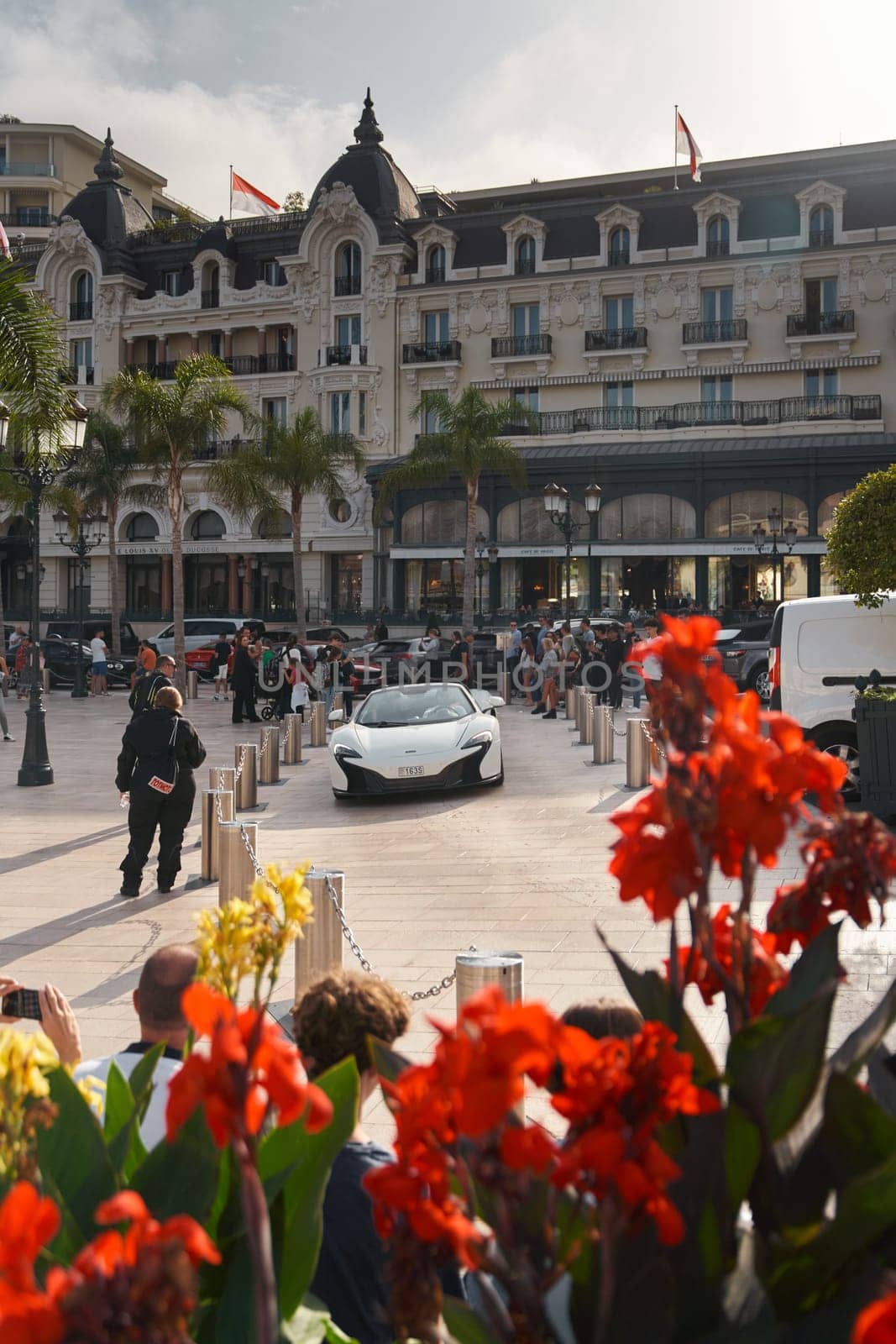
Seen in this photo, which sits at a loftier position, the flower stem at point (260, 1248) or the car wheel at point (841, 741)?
the flower stem at point (260, 1248)

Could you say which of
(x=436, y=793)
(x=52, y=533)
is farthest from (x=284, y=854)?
(x=52, y=533)

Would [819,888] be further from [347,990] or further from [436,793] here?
[436,793]

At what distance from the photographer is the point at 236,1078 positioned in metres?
1.25

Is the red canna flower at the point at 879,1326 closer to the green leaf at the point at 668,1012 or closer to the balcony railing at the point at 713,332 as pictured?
the green leaf at the point at 668,1012

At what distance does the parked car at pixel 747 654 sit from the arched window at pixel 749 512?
1582cm

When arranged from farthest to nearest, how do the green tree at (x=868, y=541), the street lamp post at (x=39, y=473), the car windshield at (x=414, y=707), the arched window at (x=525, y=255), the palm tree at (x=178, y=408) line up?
the arched window at (x=525, y=255), the palm tree at (x=178, y=408), the street lamp post at (x=39, y=473), the car windshield at (x=414, y=707), the green tree at (x=868, y=541)

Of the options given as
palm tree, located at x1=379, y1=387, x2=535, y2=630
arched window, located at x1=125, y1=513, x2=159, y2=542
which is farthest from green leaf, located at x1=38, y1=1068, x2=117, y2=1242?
arched window, located at x1=125, y1=513, x2=159, y2=542

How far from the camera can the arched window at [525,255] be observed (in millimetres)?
51000

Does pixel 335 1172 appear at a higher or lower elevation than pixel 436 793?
higher

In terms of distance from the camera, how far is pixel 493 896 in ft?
30.0

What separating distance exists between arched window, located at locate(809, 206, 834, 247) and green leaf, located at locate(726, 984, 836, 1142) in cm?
5020

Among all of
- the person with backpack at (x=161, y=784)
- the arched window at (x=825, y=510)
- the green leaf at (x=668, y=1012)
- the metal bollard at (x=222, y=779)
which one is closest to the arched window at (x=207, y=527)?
the arched window at (x=825, y=510)

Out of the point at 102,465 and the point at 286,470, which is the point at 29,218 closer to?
the point at 102,465

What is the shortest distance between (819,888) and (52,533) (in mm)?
60243
